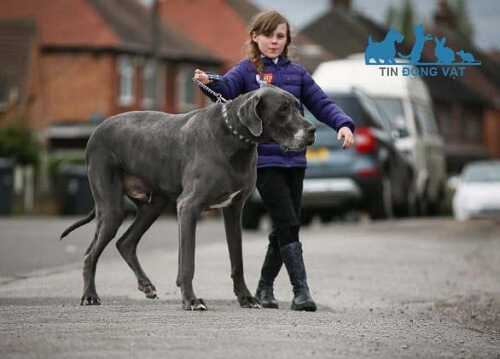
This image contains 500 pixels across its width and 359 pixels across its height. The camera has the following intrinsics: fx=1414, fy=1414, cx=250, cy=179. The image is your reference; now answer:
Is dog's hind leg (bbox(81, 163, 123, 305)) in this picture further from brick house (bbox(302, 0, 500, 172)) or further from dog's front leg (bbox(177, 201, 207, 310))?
brick house (bbox(302, 0, 500, 172))

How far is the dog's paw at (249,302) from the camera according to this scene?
9.54 meters

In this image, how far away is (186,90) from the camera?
66750 millimetres

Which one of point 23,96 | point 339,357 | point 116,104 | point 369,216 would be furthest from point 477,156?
point 339,357

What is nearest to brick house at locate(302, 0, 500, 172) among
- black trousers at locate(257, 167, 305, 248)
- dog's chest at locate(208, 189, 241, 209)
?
black trousers at locate(257, 167, 305, 248)

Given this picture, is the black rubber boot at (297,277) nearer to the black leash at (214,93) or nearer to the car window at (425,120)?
the black leash at (214,93)

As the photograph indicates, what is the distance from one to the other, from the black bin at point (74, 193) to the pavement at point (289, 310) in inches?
1029

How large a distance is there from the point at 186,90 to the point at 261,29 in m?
57.4

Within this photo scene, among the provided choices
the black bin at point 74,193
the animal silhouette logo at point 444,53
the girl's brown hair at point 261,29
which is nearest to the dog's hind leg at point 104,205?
the girl's brown hair at point 261,29

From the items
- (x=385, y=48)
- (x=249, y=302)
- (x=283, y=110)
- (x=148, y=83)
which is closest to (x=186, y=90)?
(x=148, y=83)

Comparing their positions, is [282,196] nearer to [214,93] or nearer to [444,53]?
[214,93]

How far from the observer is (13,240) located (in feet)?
69.0

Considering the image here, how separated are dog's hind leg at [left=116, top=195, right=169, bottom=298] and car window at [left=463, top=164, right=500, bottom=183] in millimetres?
20016

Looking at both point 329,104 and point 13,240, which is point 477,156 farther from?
point 329,104

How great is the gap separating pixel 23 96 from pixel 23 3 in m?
8.77
